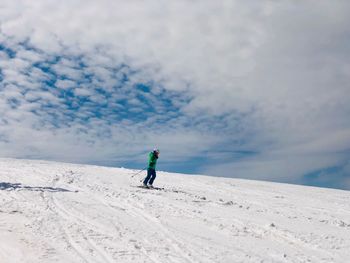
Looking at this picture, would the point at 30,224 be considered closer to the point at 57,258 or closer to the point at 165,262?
the point at 57,258

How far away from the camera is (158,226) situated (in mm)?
10312

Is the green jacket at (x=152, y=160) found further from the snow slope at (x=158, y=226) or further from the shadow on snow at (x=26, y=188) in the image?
the shadow on snow at (x=26, y=188)

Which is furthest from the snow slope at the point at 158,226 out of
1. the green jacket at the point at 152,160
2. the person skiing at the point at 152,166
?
the green jacket at the point at 152,160

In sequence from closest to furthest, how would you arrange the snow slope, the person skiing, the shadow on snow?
the snow slope, the shadow on snow, the person skiing

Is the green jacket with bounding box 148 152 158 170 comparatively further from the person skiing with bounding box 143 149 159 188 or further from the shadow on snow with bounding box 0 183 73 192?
the shadow on snow with bounding box 0 183 73 192

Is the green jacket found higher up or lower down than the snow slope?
higher up

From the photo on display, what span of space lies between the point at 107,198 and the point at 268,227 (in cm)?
590

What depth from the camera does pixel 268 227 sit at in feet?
36.3

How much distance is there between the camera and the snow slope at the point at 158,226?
26.0 feet

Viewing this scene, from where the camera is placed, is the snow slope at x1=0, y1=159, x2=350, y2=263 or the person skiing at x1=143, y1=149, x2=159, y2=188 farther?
the person skiing at x1=143, y1=149, x2=159, y2=188

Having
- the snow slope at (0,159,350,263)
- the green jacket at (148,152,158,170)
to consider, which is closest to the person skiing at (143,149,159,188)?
the green jacket at (148,152,158,170)

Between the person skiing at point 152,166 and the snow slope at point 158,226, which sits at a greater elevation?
the person skiing at point 152,166

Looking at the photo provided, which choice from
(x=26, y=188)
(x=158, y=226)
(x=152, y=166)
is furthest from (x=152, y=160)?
(x=158, y=226)

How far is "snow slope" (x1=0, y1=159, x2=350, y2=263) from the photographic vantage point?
26.0 ft
